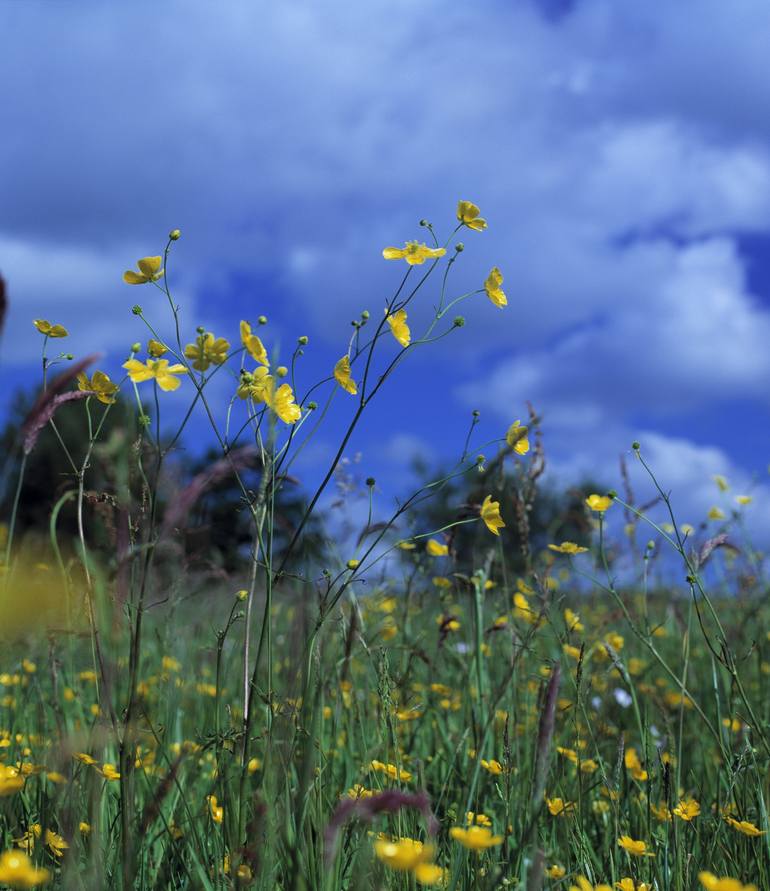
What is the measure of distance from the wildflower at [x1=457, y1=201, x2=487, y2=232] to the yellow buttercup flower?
0.33ft

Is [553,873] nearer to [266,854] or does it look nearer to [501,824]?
[501,824]

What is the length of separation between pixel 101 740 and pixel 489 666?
2.41 m

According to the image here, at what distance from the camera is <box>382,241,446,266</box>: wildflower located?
1809mm

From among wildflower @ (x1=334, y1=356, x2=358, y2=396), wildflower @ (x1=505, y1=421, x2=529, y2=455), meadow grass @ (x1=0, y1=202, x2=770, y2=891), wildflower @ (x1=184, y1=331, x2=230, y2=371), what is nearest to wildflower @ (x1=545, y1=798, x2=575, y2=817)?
meadow grass @ (x1=0, y1=202, x2=770, y2=891)

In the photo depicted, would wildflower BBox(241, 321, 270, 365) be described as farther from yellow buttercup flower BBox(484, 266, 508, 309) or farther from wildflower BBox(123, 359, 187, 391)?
yellow buttercup flower BBox(484, 266, 508, 309)

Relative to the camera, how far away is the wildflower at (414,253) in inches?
71.2

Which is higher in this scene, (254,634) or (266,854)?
(254,634)

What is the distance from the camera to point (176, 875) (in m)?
1.88

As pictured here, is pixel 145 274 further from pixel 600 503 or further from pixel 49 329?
pixel 600 503

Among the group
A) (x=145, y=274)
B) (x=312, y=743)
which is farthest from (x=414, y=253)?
(x=312, y=743)

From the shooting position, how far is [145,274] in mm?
1755

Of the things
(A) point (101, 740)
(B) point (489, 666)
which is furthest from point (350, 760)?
(A) point (101, 740)

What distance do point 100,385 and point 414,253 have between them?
2.25 feet

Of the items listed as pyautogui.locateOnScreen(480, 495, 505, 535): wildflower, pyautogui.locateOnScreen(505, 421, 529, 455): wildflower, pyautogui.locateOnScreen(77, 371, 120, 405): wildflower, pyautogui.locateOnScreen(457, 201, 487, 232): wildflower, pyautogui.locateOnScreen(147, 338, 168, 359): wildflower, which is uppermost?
pyautogui.locateOnScreen(457, 201, 487, 232): wildflower
